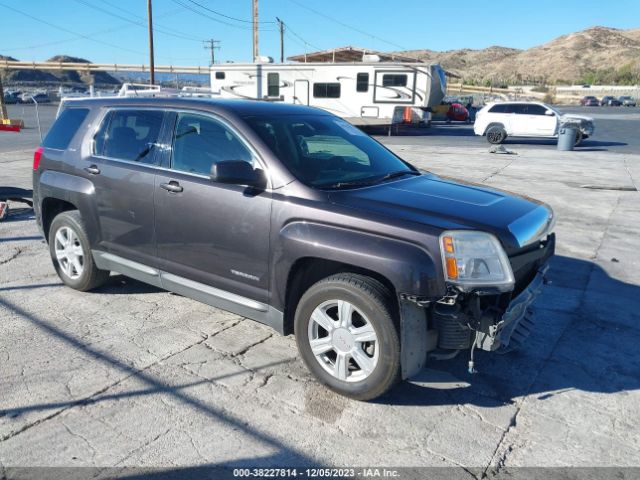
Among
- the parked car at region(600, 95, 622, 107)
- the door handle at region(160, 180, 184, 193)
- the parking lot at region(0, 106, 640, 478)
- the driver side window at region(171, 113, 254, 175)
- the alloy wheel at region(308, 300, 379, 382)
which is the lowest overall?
the parking lot at region(0, 106, 640, 478)

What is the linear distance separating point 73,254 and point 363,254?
3298 mm

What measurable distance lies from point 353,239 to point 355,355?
0.75 m

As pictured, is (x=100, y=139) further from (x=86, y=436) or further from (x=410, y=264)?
(x=410, y=264)

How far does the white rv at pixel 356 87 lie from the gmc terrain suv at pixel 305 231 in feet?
67.1

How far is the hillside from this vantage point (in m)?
124

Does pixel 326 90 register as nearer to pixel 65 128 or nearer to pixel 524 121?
pixel 524 121

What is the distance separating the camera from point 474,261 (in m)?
3.01

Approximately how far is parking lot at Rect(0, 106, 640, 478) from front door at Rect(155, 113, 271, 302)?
0.60 m

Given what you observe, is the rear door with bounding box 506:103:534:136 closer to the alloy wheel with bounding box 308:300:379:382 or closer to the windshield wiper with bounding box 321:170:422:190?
the windshield wiper with bounding box 321:170:422:190

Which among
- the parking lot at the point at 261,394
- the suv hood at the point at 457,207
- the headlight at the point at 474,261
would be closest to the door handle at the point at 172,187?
the parking lot at the point at 261,394

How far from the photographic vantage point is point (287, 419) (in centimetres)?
317

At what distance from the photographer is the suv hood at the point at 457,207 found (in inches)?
124

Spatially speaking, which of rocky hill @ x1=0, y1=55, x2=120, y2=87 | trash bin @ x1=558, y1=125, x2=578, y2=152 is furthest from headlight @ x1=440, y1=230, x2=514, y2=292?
rocky hill @ x1=0, y1=55, x2=120, y2=87

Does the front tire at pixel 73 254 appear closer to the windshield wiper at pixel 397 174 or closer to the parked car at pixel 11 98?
the windshield wiper at pixel 397 174
